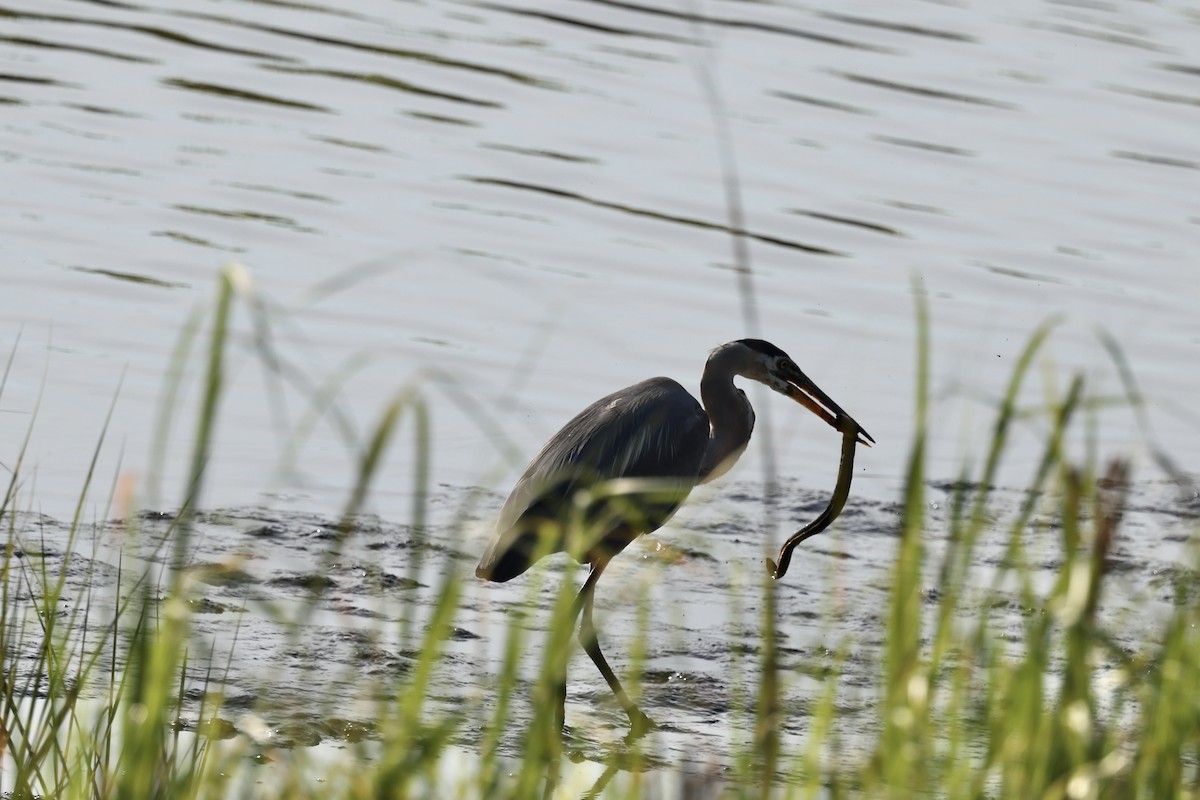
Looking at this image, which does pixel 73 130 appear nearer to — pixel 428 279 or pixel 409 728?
pixel 428 279

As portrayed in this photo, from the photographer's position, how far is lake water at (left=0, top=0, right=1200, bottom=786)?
23.7 ft

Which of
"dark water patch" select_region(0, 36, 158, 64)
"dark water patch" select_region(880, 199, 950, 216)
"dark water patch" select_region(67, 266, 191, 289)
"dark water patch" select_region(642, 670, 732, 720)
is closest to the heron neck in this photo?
"dark water patch" select_region(642, 670, 732, 720)

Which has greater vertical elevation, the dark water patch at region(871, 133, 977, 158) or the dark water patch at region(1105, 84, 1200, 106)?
the dark water patch at region(1105, 84, 1200, 106)

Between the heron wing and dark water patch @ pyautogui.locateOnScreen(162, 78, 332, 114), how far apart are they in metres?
6.36

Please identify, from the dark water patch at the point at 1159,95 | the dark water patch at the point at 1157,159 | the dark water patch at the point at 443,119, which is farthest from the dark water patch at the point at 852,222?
the dark water patch at the point at 1159,95

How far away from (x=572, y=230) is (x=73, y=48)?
4110 millimetres

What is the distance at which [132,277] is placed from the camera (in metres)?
8.91

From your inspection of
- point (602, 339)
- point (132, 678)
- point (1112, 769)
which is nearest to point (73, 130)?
point (602, 339)

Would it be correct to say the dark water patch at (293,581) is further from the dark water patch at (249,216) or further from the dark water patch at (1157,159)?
the dark water patch at (1157,159)

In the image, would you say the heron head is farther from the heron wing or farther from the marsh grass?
the marsh grass

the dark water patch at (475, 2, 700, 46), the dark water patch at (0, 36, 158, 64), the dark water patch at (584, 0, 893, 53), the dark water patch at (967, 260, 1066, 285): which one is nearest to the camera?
the dark water patch at (967, 260, 1066, 285)

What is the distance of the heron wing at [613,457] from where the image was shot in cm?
555

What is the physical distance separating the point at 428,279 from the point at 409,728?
7.02 meters

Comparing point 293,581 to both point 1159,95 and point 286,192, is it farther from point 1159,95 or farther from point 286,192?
point 1159,95
